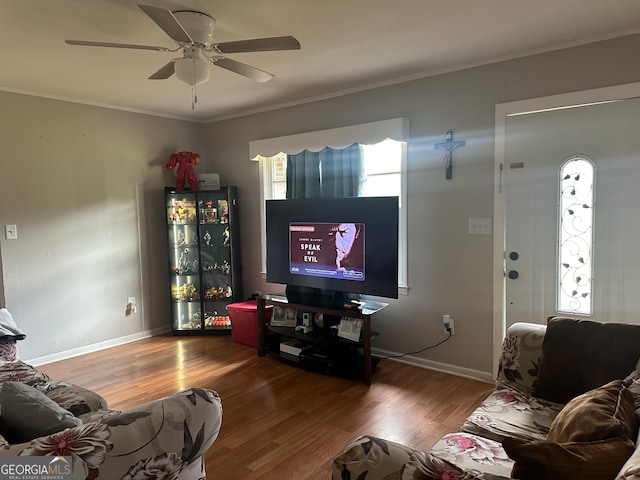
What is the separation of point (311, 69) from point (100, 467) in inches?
119

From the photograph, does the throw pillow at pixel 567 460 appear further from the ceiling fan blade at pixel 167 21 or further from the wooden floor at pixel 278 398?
the ceiling fan blade at pixel 167 21

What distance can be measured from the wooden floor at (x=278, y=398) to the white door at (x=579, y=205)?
922 mm

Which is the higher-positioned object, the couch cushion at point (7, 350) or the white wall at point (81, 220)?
the white wall at point (81, 220)

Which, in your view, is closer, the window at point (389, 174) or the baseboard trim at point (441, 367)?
the baseboard trim at point (441, 367)

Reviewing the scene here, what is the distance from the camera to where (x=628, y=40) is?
109 inches

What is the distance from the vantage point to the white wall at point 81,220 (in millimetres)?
3936

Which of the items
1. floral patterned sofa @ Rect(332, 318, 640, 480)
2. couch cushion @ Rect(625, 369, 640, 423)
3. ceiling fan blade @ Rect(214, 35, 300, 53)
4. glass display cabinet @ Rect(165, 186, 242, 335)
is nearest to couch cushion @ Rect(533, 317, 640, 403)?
floral patterned sofa @ Rect(332, 318, 640, 480)

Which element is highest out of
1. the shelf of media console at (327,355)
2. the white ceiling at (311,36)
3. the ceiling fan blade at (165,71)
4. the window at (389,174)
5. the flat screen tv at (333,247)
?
the white ceiling at (311,36)

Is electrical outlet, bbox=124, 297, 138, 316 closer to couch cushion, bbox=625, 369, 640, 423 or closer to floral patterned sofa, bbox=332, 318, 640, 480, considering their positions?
floral patterned sofa, bbox=332, 318, 640, 480

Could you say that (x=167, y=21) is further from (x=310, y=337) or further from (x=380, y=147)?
(x=310, y=337)

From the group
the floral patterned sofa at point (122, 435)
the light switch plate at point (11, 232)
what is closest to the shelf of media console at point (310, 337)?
the floral patterned sofa at point (122, 435)

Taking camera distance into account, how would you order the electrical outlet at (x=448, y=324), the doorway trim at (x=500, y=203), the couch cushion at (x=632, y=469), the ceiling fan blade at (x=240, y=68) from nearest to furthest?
1. the couch cushion at (x=632, y=469)
2. the ceiling fan blade at (x=240, y=68)
3. the doorway trim at (x=500, y=203)
4. the electrical outlet at (x=448, y=324)

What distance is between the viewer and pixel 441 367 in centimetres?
370

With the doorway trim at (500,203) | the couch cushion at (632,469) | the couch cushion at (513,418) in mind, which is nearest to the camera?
the couch cushion at (632,469)
